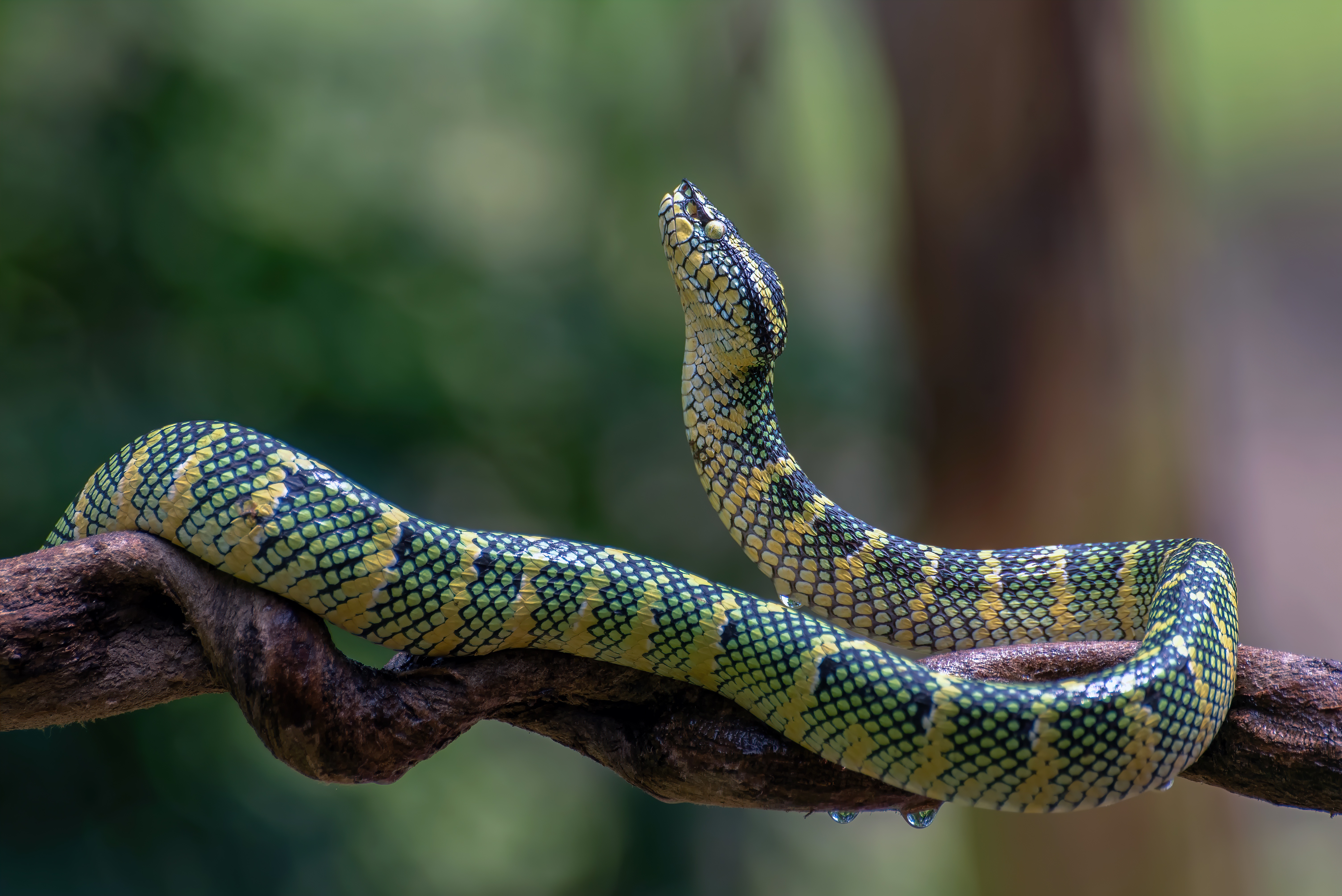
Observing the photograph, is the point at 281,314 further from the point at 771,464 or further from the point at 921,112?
the point at 921,112

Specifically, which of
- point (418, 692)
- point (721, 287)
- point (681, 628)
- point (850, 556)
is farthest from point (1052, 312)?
point (418, 692)

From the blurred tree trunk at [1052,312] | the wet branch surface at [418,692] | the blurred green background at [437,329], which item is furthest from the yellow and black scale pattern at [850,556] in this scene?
the blurred green background at [437,329]

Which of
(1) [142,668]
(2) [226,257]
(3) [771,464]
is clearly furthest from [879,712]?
(2) [226,257]

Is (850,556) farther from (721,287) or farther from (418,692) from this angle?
(418,692)

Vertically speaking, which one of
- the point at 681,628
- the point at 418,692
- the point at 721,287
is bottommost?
the point at 418,692

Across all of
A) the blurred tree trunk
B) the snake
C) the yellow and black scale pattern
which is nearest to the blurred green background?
the blurred tree trunk

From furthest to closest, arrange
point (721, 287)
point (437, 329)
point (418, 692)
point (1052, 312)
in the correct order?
1. point (437, 329)
2. point (1052, 312)
3. point (721, 287)
4. point (418, 692)

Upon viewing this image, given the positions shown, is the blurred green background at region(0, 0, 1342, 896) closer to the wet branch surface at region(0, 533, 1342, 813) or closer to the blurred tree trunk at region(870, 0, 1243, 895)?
the blurred tree trunk at region(870, 0, 1243, 895)
